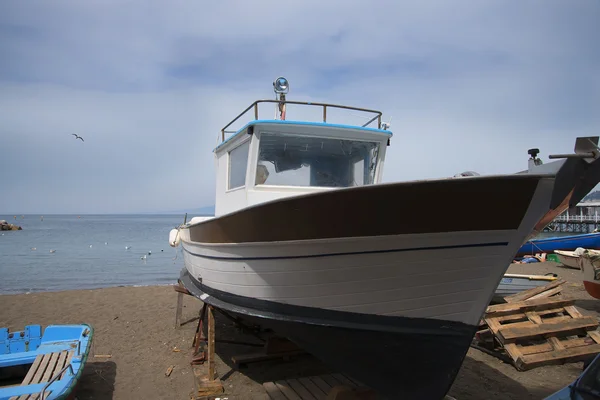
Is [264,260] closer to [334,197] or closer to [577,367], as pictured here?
[334,197]

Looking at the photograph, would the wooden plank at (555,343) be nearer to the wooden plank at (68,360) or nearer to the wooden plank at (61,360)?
the wooden plank at (68,360)

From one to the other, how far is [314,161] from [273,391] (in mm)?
2674

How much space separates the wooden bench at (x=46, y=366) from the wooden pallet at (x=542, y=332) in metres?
5.54

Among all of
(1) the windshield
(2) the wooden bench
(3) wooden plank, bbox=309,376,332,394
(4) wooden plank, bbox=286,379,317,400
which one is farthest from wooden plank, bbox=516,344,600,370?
(2) the wooden bench

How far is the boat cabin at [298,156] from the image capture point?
4.79m

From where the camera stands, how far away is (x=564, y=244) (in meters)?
17.4

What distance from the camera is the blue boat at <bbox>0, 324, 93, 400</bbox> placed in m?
4.02

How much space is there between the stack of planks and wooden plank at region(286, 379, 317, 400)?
286cm

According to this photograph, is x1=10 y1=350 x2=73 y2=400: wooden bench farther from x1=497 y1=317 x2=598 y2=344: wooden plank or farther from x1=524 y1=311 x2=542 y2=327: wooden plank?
x1=524 y1=311 x2=542 y2=327: wooden plank

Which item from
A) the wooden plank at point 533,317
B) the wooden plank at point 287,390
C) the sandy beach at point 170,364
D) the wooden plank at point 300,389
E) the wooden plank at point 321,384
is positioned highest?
the wooden plank at point 533,317

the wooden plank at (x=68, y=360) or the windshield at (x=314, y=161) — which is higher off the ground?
the windshield at (x=314, y=161)

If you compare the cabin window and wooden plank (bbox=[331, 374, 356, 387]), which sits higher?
the cabin window

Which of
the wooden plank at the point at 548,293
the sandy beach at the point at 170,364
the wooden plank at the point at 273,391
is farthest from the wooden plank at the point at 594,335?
the wooden plank at the point at 273,391

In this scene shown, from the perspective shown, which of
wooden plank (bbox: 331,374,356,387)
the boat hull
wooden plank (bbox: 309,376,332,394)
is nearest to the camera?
the boat hull
